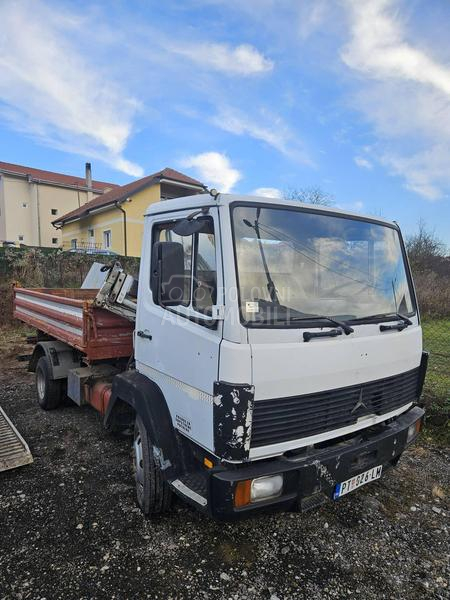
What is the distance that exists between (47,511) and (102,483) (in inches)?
19.8

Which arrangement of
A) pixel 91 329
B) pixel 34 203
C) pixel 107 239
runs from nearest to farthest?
1. pixel 91 329
2. pixel 107 239
3. pixel 34 203

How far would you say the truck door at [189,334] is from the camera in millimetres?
2189

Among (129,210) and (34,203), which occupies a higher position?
(34,203)

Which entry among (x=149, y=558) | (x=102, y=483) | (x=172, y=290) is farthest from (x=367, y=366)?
(x=102, y=483)

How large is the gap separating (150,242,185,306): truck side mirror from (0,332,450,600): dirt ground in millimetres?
1685

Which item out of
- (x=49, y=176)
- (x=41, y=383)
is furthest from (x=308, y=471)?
(x=49, y=176)

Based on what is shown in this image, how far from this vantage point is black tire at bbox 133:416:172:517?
2.72 metres

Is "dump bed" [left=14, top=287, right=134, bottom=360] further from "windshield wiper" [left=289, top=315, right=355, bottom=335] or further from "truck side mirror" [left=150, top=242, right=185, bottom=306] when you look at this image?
"windshield wiper" [left=289, top=315, right=355, bottom=335]

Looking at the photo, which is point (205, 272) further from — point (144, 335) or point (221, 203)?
point (144, 335)

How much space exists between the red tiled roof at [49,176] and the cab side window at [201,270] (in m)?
35.3

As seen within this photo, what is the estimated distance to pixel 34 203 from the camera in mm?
32844

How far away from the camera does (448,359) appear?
6.70 metres

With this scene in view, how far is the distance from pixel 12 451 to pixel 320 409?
3.03 m

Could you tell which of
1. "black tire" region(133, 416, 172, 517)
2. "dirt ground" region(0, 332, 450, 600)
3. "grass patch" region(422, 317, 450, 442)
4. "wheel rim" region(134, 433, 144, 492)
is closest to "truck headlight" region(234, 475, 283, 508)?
"dirt ground" region(0, 332, 450, 600)
